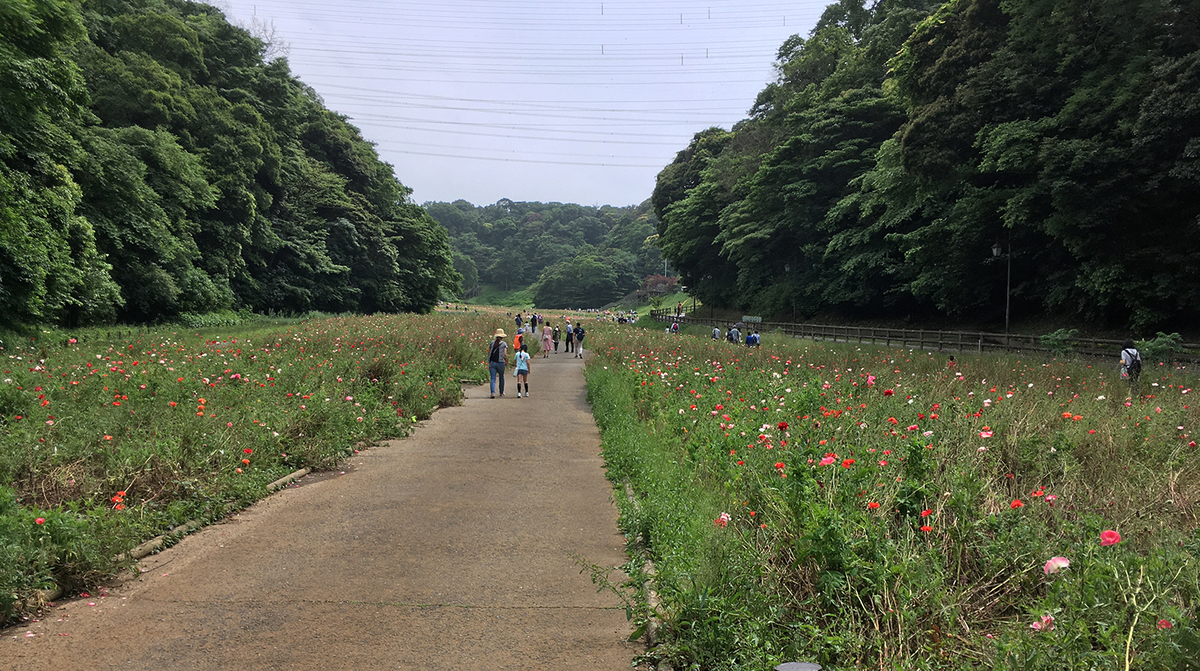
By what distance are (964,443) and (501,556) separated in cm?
380

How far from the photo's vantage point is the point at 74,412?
23.1ft

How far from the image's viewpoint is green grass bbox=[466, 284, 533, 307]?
14475 centimetres

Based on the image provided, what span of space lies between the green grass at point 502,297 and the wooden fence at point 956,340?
Result: 10114 cm

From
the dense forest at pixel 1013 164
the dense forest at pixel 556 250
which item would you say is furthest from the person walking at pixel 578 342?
the dense forest at pixel 556 250

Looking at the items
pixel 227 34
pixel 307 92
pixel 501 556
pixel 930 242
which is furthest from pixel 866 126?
pixel 307 92

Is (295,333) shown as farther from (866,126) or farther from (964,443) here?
(866,126)

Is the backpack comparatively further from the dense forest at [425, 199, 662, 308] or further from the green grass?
the green grass

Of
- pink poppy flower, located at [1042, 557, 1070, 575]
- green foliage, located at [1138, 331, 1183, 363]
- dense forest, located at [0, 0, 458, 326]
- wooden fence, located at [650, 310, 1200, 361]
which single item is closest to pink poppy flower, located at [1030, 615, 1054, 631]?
pink poppy flower, located at [1042, 557, 1070, 575]

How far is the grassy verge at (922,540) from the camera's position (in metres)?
2.91

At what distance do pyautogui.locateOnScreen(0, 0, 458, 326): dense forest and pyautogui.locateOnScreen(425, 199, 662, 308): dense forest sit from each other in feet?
202

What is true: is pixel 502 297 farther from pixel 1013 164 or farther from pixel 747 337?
pixel 1013 164

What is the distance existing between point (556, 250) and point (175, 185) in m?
130

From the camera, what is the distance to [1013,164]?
897 inches

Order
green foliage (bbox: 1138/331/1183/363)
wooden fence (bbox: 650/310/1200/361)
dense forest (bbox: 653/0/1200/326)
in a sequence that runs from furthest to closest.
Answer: wooden fence (bbox: 650/310/1200/361) < dense forest (bbox: 653/0/1200/326) < green foliage (bbox: 1138/331/1183/363)
